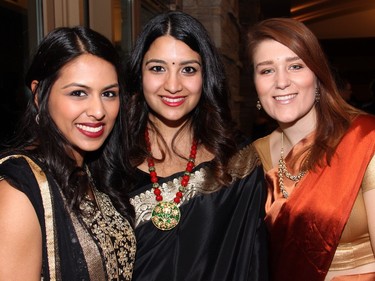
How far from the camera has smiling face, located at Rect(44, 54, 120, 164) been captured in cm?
139

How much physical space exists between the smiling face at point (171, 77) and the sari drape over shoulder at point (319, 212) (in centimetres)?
54

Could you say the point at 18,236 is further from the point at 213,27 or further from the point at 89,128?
the point at 213,27

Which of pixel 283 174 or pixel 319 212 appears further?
pixel 283 174

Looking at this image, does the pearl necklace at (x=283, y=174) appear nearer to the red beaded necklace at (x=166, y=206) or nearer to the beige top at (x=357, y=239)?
the beige top at (x=357, y=239)

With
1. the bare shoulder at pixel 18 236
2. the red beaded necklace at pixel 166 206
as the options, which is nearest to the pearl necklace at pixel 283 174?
the red beaded necklace at pixel 166 206

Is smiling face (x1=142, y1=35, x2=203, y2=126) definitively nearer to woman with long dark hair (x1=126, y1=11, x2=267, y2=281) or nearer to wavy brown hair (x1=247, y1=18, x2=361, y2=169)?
woman with long dark hair (x1=126, y1=11, x2=267, y2=281)

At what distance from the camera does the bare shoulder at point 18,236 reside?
1.18 metres

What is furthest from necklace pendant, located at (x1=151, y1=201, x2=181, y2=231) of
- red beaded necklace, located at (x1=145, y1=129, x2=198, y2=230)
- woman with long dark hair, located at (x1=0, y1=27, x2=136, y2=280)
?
woman with long dark hair, located at (x1=0, y1=27, x2=136, y2=280)

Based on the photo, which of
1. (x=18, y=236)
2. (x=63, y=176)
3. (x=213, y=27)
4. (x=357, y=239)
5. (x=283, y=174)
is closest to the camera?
(x=18, y=236)

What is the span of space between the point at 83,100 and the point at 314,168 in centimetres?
92

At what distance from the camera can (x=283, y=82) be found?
5.76 feet

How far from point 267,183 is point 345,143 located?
0.35 metres

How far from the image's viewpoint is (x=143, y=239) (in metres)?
1.77

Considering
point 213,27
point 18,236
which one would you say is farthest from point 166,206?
point 213,27
